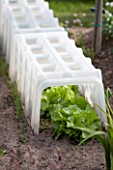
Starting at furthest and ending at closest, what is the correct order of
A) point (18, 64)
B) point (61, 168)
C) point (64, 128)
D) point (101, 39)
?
1. point (101, 39)
2. point (18, 64)
3. point (64, 128)
4. point (61, 168)

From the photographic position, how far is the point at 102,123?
19.2ft

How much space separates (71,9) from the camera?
9.48 metres

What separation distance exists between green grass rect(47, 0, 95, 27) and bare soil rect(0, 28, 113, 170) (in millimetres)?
3162

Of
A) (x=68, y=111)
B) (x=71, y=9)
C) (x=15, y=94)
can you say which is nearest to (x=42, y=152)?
(x=68, y=111)

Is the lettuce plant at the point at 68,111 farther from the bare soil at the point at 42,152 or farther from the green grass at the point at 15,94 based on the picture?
the green grass at the point at 15,94

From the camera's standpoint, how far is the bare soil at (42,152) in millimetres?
5255

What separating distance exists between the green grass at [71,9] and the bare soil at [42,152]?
3.16 metres

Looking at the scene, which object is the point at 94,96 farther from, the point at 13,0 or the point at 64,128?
the point at 13,0

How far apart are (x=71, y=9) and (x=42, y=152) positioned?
4.38m

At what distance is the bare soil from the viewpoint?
5.25 m

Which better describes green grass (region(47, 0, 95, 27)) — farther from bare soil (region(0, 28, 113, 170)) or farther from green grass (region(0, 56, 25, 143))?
bare soil (region(0, 28, 113, 170))

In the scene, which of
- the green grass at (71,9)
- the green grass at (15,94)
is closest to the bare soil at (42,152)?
the green grass at (15,94)

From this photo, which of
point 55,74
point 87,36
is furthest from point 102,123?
point 87,36

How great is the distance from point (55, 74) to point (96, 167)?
957mm
